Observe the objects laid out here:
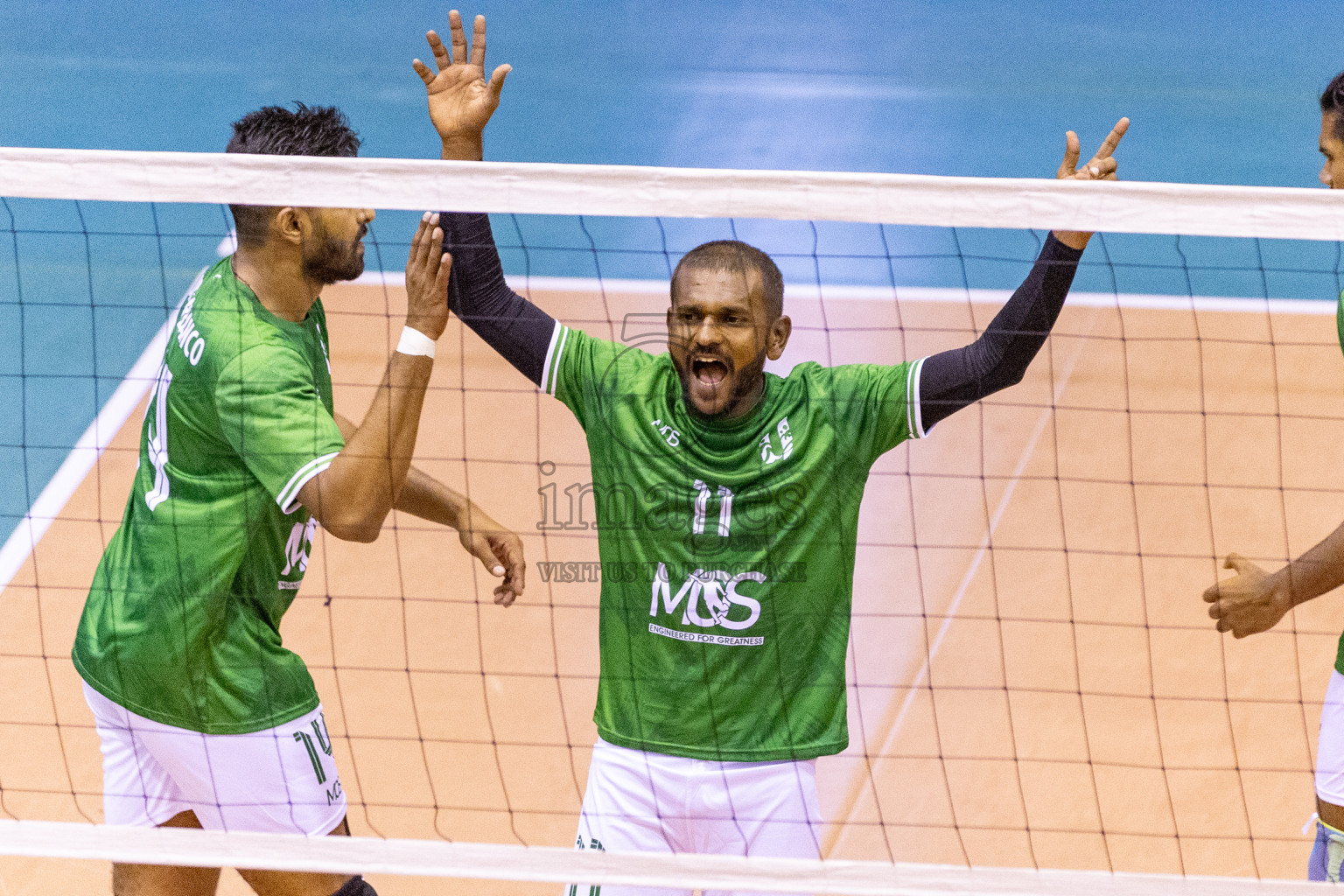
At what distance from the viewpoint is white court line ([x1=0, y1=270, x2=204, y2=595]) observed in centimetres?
637

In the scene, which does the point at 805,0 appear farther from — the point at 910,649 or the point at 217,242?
the point at 910,649

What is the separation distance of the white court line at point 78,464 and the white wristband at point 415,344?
9.92 ft

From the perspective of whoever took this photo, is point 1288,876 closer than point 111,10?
Yes

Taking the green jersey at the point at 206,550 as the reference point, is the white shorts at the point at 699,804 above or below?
below

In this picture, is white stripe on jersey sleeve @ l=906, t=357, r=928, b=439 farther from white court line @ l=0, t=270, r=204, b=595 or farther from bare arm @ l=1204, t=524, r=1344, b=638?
white court line @ l=0, t=270, r=204, b=595

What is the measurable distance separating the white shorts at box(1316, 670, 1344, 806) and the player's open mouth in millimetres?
1737

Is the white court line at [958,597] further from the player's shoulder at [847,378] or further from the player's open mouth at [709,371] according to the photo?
the player's open mouth at [709,371]

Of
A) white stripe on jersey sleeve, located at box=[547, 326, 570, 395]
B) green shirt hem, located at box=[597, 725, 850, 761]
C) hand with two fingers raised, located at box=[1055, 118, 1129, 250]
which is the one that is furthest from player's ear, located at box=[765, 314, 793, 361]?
green shirt hem, located at box=[597, 725, 850, 761]

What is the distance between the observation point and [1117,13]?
1370cm

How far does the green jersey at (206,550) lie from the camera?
3.29 metres

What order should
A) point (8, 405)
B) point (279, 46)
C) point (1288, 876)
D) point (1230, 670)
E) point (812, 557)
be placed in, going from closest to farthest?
point (812, 557) < point (1288, 876) < point (1230, 670) < point (8, 405) < point (279, 46)


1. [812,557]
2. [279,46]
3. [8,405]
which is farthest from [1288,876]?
[279,46]

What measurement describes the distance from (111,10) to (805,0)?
6.69 metres

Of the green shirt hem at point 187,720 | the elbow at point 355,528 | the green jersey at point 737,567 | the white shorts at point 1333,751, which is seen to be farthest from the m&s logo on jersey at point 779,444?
the white shorts at point 1333,751
